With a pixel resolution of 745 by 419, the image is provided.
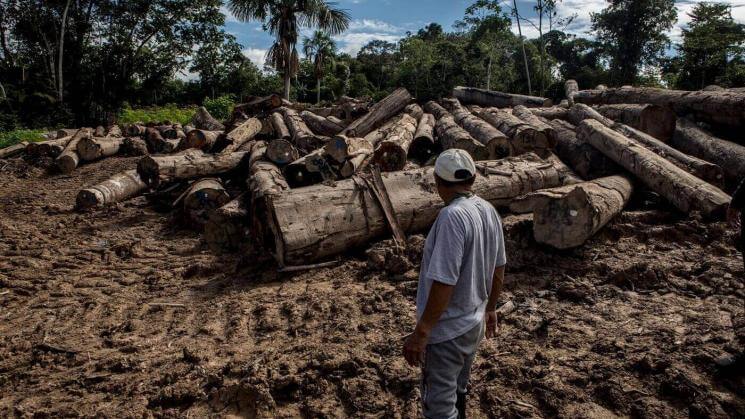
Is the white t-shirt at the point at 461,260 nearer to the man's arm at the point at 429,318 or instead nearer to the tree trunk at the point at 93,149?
the man's arm at the point at 429,318

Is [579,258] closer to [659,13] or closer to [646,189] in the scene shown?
[646,189]

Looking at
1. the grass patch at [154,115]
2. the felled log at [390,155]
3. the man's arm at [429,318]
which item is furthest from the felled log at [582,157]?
the grass patch at [154,115]

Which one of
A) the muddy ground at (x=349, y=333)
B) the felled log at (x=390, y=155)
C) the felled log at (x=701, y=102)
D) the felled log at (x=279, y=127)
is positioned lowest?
the muddy ground at (x=349, y=333)

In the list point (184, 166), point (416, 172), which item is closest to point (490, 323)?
point (416, 172)

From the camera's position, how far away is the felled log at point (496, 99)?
13047 millimetres

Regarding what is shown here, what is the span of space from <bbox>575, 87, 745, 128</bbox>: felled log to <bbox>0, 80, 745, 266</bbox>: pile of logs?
0.02 metres

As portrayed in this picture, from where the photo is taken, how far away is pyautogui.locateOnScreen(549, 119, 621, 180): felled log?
21.6ft

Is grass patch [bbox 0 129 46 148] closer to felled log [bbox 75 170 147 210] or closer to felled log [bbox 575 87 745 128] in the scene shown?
felled log [bbox 75 170 147 210]

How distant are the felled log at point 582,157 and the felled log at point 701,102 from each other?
2.05 meters

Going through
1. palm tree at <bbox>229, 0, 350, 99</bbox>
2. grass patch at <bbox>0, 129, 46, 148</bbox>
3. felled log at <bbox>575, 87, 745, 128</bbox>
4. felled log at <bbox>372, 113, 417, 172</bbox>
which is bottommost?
felled log at <bbox>372, 113, 417, 172</bbox>

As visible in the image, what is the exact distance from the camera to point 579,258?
451 cm

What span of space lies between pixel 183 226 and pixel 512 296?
5029mm

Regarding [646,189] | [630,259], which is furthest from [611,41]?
[630,259]

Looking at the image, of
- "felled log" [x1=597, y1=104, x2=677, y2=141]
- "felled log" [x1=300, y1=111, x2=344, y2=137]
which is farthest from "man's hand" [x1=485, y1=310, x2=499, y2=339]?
"felled log" [x1=300, y1=111, x2=344, y2=137]
